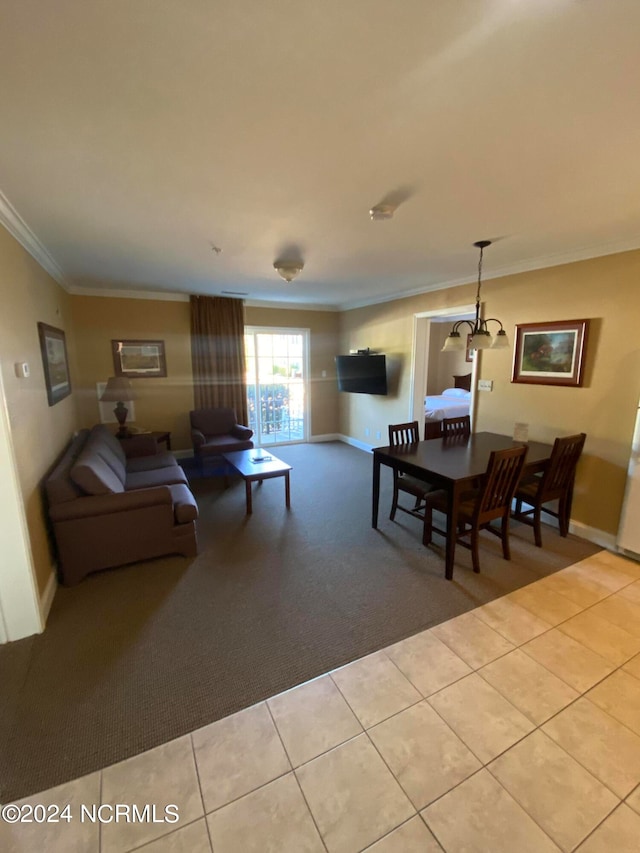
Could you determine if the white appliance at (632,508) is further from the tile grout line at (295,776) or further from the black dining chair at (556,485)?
the tile grout line at (295,776)

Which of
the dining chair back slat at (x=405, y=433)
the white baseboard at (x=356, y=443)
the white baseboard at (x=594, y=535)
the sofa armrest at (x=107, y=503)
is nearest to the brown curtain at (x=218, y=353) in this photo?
the white baseboard at (x=356, y=443)

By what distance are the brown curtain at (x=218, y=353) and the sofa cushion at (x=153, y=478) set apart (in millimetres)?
2052

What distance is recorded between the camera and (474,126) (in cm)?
144

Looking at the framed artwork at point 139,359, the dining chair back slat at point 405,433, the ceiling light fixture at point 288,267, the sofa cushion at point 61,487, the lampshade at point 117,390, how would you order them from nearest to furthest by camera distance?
the sofa cushion at point 61,487
the ceiling light fixture at point 288,267
the dining chair back slat at point 405,433
the lampshade at point 117,390
the framed artwork at point 139,359

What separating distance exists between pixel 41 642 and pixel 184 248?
2.97 meters

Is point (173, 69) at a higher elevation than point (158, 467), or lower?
higher

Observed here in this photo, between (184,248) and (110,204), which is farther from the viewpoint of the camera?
(184,248)

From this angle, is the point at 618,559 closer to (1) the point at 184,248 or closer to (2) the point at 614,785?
(2) the point at 614,785

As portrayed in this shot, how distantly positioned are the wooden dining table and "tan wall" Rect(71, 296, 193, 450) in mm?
3528

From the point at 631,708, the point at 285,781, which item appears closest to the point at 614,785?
the point at 631,708

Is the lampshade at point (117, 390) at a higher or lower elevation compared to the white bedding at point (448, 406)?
higher

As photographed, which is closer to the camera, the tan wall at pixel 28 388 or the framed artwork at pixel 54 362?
the tan wall at pixel 28 388

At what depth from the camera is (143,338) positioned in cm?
518

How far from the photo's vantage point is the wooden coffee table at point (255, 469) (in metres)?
3.71
